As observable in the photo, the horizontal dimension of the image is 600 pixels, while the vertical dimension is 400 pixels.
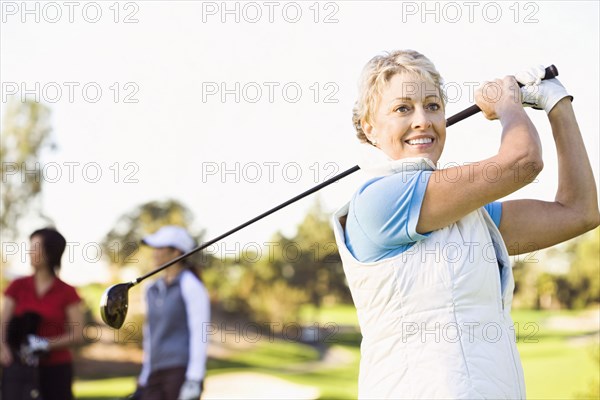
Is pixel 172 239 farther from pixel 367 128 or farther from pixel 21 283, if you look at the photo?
pixel 367 128

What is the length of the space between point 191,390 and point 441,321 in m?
3.26

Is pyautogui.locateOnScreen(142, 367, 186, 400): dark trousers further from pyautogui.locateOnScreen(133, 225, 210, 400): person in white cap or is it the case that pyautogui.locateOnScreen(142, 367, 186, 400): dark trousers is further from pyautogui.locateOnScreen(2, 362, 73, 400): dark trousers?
pyautogui.locateOnScreen(2, 362, 73, 400): dark trousers

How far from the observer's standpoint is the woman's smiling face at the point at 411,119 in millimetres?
2010

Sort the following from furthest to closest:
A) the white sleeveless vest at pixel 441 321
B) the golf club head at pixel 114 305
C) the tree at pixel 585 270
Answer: the tree at pixel 585 270 → the golf club head at pixel 114 305 → the white sleeveless vest at pixel 441 321

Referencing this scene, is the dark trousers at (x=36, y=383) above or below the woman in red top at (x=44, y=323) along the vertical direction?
below

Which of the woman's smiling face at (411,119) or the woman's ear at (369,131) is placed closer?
the woman's smiling face at (411,119)

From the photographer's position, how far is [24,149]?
12641mm

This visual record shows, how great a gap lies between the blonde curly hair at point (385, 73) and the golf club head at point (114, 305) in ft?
3.80

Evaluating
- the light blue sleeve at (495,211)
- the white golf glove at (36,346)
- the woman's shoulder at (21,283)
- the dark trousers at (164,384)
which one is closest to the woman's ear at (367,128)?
the light blue sleeve at (495,211)

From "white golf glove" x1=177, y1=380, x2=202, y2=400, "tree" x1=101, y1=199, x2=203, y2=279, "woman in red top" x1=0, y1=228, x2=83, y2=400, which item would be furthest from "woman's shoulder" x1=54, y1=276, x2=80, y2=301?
"tree" x1=101, y1=199, x2=203, y2=279

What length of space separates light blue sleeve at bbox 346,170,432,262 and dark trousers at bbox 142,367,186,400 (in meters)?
3.19

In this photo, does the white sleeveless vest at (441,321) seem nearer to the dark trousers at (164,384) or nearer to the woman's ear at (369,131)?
the woman's ear at (369,131)

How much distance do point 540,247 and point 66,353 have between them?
12.2 feet

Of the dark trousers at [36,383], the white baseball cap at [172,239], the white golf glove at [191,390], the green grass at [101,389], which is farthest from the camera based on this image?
the green grass at [101,389]
